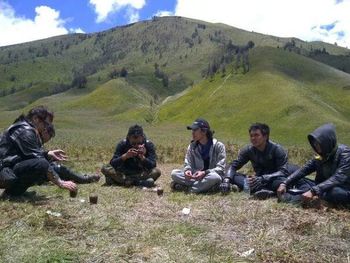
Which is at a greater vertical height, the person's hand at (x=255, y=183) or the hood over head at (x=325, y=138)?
the hood over head at (x=325, y=138)

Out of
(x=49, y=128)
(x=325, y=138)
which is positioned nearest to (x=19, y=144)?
(x=49, y=128)

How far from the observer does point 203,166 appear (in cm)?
1259

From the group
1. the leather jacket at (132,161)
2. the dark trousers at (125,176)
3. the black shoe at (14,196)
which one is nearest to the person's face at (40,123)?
the black shoe at (14,196)

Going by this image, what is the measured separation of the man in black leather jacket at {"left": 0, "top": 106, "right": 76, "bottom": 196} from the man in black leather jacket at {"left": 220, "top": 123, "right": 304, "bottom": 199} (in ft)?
13.4

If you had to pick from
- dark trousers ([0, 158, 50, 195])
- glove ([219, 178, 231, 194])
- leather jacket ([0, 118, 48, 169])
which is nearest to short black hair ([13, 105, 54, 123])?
leather jacket ([0, 118, 48, 169])

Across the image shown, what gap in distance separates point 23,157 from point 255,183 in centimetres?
516

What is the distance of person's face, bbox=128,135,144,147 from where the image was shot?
1273 cm

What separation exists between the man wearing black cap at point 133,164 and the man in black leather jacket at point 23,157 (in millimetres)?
2925

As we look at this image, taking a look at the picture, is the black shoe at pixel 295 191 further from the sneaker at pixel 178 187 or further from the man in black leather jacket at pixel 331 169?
→ the sneaker at pixel 178 187

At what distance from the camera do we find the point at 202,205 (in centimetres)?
1002

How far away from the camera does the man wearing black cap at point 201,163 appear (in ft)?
39.0

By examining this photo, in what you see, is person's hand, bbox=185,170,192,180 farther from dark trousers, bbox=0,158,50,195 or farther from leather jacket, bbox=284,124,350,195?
dark trousers, bbox=0,158,50,195

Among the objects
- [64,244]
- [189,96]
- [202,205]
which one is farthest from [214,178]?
[189,96]

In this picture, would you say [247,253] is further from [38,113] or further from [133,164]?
[133,164]
